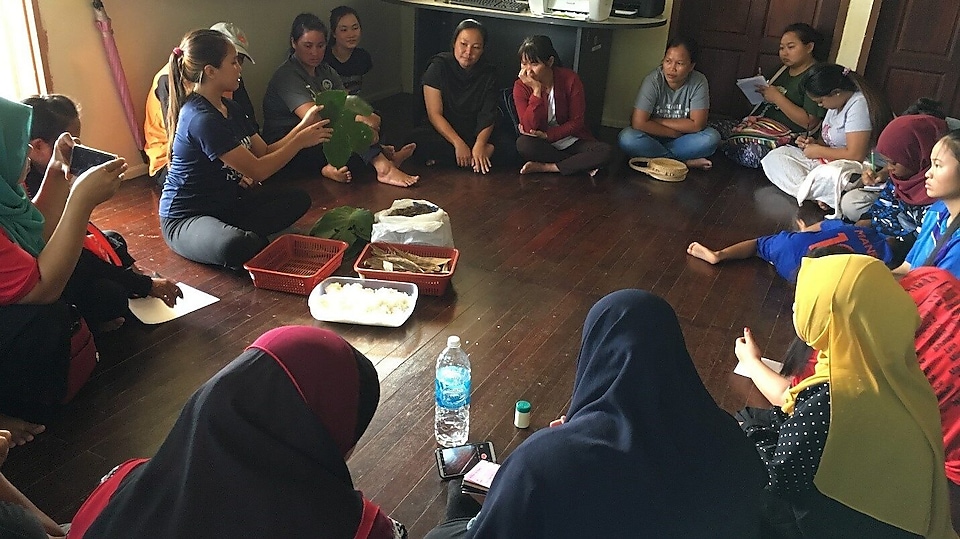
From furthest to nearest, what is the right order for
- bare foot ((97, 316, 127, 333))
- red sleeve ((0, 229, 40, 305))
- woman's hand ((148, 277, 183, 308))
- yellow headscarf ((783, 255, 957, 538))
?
woman's hand ((148, 277, 183, 308)) < bare foot ((97, 316, 127, 333)) < red sleeve ((0, 229, 40, 305)) < yellow headscarf ((783, 255, 957, 538))

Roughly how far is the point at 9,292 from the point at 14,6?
2007mm

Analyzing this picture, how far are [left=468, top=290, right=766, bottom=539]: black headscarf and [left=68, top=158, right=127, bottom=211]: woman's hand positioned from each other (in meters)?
1.52

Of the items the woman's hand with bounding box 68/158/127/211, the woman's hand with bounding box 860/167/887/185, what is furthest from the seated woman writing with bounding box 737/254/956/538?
the woman's hand with bounding box 860/167/887/185

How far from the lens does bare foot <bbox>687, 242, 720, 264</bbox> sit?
3439 mm

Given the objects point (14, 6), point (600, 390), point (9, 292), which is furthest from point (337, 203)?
point (600, 390)

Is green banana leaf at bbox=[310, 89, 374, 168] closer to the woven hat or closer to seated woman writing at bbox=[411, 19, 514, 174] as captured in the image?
seated woman writing at bbox=[411, 19, 514, 174]

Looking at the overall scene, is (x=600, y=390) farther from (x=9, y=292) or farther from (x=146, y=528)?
(x=9, y=292)

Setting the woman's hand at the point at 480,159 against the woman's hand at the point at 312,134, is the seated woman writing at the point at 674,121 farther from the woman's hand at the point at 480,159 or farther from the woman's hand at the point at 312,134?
the woman's hand at the point at 312,134

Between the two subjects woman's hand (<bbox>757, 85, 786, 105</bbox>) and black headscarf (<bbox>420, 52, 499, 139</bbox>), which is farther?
woman's hand (<bbox>757, 85, 786, 105</bbox>)

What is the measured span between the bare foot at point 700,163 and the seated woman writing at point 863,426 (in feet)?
10.8

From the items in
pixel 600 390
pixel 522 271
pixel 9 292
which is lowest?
pixel 522 271

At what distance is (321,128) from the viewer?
11.1 feet

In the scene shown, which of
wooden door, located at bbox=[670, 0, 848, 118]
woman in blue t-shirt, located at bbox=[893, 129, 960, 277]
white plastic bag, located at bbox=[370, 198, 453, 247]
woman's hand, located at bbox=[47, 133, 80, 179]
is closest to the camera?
woman's hand, located at bbox=[47, 133, 80, 179]

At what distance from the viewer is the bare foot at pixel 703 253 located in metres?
3.44
